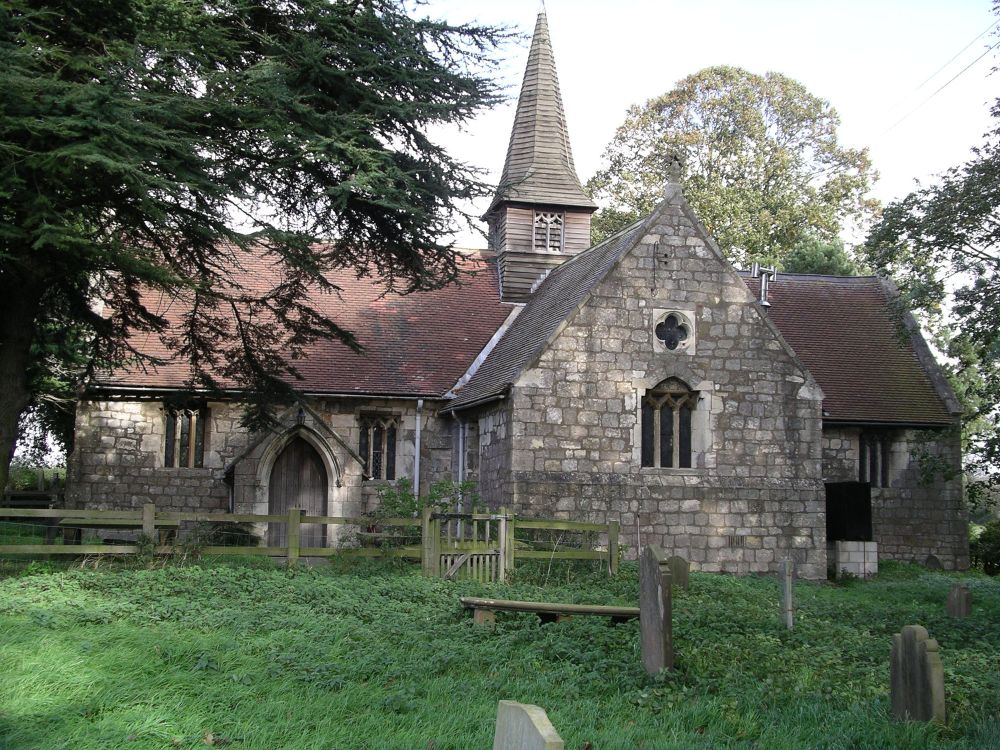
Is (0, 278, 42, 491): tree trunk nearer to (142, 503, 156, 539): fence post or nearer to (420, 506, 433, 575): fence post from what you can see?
(142, 503, 156, 539): fence post

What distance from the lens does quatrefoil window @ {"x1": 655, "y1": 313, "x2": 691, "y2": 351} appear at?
19797mm

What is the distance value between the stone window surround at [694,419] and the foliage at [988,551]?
9945 mm

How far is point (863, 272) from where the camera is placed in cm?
→ 3734

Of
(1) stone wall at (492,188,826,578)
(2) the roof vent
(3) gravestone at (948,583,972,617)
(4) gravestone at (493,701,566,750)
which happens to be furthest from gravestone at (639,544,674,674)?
(2) the roof vent

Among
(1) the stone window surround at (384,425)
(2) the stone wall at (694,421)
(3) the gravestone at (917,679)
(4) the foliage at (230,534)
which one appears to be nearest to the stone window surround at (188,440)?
(4) the foliage at (230,534)

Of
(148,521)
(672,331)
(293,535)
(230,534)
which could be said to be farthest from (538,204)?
(148,521)

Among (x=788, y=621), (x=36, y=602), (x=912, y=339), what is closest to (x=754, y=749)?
(x=788, y=621)

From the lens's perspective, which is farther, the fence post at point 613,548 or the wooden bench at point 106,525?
the fence post at point 613,548

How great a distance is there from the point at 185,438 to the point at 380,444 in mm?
4035

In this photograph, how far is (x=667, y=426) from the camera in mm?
19844

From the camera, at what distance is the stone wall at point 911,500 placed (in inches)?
922

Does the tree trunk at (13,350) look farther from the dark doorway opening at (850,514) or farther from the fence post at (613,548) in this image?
the dark doorway opening at (850,514)

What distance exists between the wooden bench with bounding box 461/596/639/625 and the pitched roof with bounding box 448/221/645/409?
8.30 m

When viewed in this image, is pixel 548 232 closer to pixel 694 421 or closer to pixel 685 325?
pixel 685 325
